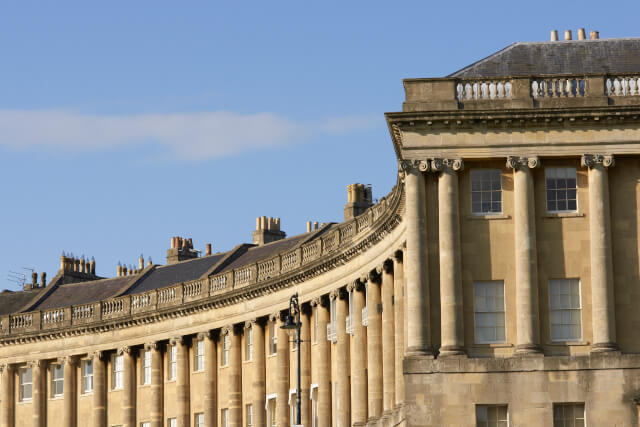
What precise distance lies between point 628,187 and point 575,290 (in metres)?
4.11

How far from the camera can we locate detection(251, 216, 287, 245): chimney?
102562 mm

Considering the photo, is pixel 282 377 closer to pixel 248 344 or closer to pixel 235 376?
pixel 248 344

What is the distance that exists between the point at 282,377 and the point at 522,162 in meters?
29.0

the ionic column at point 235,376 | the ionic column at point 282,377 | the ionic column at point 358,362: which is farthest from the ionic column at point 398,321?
the ionic column at point 235,376

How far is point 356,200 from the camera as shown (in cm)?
9369

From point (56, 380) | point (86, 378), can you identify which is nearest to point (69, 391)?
point (86, 378)

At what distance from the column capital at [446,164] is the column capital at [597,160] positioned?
13.9 ft

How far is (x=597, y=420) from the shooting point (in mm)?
55750

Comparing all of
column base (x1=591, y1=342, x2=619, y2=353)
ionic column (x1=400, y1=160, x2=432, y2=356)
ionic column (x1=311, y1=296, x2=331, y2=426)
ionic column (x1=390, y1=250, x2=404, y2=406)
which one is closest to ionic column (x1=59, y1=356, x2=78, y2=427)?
ionic column (x1=311, y1=296, x2=331, y2=426)

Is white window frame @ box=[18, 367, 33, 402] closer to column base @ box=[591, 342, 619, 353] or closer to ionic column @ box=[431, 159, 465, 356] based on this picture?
ionic column @ box=[431, 159, 465, 356]

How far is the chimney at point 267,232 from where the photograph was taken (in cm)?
10256

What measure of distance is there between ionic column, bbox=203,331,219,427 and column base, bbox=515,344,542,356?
3605 centimetres

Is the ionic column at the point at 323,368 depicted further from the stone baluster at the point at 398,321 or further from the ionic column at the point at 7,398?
the ionic column at the point at 7,398

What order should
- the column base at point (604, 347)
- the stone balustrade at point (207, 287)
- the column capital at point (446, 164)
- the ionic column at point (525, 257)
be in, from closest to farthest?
the column base at point (604, 347) < the ionic column at point (525, 257) < the column capital at point (446, 164) < the stone balustrade at point (207, 287)
